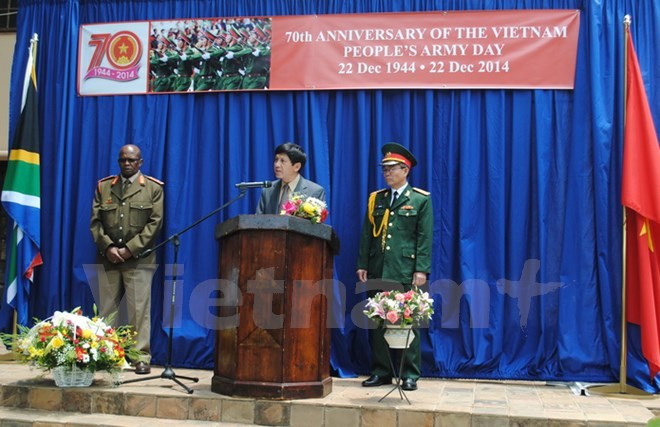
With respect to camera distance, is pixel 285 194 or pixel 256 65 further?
pixel 256 65

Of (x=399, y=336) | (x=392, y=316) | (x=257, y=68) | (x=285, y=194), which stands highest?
(x=257, y=68)

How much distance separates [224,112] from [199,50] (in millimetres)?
537

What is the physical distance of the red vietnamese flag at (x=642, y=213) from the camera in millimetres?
5016

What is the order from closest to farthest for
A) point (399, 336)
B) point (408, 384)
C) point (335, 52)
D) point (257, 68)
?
point (399, 336) → point (408, 384) → point (335, 52) → point (257, 68)

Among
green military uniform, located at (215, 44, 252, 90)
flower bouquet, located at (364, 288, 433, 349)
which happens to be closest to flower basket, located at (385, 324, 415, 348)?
flower bouquet, located at (364, 288, 433, 349)

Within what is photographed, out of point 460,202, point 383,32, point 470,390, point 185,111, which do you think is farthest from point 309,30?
point 470,390

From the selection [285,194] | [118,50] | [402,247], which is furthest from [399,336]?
[118,50]

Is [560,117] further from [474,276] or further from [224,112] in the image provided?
[224,112]

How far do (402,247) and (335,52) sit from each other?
1656 mm

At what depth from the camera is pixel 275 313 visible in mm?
4344

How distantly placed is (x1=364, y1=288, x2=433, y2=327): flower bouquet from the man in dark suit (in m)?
0.99

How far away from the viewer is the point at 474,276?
5484mm

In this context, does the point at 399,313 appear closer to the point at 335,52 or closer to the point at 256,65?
the point at 335,52

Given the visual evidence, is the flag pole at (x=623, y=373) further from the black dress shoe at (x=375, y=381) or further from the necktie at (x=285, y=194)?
the necktie at (x=285, y=194)
